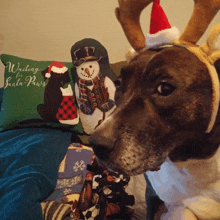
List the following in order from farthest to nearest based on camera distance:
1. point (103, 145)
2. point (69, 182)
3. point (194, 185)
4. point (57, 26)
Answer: point (57, 26)
point (69, 182)
point (194, 185)
point (103, 145)

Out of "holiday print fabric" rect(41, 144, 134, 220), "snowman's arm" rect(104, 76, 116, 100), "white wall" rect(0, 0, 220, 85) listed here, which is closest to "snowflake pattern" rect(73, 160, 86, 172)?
"holiday print fabric" rect(41, 144, 134, 220)

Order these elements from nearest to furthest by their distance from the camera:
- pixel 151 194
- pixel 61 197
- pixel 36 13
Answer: pixel 151 194 → pixel 61 197 → pixel 36 13

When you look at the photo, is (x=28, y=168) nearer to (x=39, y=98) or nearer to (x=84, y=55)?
(x=39, y=98)

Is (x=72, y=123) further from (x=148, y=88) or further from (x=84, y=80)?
(x=148, y=88)

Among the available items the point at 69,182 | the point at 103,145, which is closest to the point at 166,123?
the point at 103,145

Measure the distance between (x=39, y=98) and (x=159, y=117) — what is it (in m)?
1.18

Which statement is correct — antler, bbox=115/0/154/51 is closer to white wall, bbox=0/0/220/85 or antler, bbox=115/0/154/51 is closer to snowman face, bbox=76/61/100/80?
snowman face, bbox=76/61/100/80

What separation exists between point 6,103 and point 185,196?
1454 millimetres

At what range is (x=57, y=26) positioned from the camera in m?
1.95

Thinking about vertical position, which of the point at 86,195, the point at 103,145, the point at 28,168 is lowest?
the point at 86,195

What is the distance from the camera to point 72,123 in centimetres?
150

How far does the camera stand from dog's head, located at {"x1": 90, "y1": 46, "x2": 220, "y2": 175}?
509 millimetres

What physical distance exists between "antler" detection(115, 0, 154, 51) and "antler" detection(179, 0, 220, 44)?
0.49 ft

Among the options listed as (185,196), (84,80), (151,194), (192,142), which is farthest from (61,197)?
(84,80)
